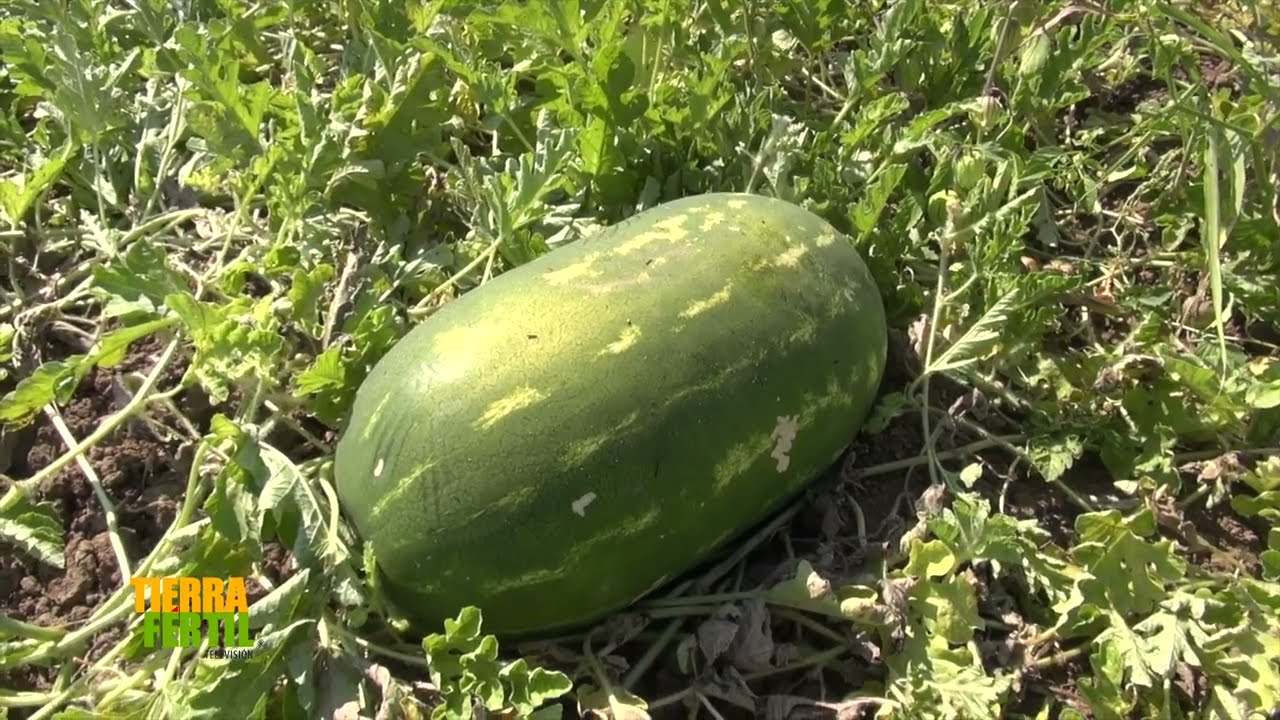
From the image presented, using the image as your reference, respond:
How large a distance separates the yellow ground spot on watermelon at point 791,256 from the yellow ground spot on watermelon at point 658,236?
20 cm

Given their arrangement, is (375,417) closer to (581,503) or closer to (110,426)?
(581,503)

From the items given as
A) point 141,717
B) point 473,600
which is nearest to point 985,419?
point 473,600

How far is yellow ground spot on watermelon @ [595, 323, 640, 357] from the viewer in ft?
6.66

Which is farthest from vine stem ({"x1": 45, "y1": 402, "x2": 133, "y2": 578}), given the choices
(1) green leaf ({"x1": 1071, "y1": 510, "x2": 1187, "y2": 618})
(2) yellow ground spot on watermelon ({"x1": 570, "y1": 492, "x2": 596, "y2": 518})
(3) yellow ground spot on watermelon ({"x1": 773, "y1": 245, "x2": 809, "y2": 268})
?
(1) green leaf ({"x1": 1071, "y1": 510, "x2": 1187, "y2": 618})

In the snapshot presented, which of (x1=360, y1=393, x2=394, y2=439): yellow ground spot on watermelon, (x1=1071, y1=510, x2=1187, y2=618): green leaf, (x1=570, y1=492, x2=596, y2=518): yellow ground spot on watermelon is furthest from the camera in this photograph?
(x1=1071, y1=510, x2=1187, y2=618): green leaf

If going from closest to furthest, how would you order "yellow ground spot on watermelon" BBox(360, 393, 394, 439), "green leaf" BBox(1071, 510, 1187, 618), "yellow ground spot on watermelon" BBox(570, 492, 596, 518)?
"yellow ground spot on watermelon" BBox(570, 492, 596, 518), "yellow ground spot on watermelon" BBox(360, 393, 394, 439), "green leaf" BBox(1071, 510, 1187, 618)

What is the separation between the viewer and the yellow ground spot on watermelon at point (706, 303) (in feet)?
6.89

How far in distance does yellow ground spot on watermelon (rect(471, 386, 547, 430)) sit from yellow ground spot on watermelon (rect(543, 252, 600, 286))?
0.25 m

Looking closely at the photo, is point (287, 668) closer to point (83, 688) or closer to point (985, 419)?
point (83, 688)

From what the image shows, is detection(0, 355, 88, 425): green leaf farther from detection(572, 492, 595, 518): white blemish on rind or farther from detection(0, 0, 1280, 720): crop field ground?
detection(572, 492, 595, 518): white blemish on rind

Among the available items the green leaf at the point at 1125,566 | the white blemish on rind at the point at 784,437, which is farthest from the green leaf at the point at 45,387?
the green leaf at the point at 1125,566

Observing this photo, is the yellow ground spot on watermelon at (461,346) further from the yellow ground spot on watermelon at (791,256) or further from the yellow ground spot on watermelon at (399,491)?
the yellow ground spot on watermelon at (791,256)

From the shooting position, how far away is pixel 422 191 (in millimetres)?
2852

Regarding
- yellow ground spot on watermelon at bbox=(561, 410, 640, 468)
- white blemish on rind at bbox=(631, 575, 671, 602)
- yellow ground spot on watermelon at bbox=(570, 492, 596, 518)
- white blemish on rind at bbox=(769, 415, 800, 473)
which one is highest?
yellow ground spot on watermelon at bbox=(561, 410, 640, 468)
